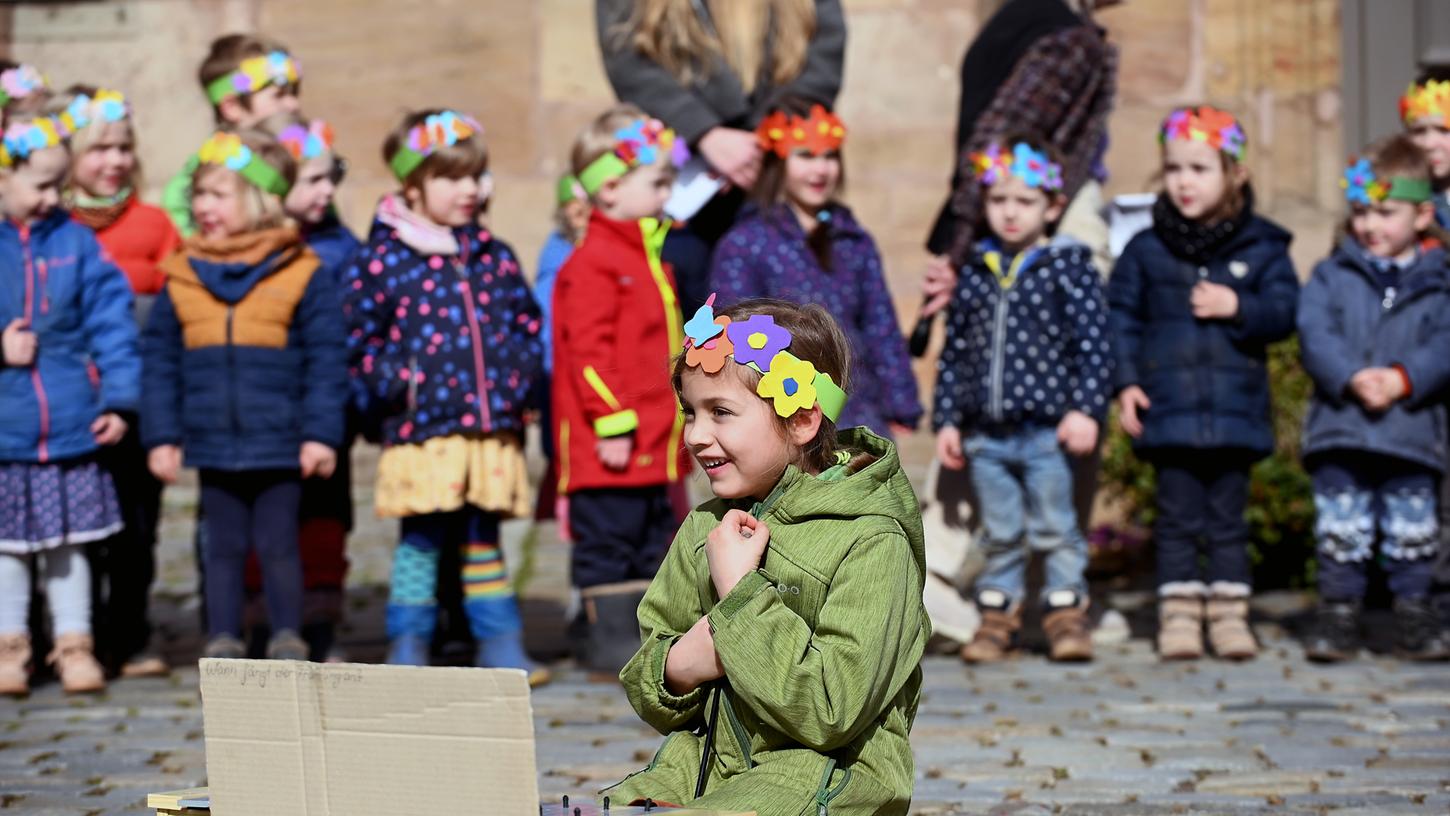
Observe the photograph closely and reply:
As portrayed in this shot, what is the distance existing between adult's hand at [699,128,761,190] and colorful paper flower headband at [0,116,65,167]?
216cm

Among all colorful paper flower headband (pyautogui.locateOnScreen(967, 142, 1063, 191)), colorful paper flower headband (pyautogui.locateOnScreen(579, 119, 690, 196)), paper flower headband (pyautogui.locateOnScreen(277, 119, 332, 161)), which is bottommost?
colorful paper flower headband (pyautogui.locateOnScreen(967, 142, 1063, 191))

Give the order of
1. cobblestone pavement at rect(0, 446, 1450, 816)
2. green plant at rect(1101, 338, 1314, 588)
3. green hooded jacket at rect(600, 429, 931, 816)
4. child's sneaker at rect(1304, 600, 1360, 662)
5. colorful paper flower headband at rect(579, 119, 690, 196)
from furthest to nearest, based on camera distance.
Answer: green plant at rect(1101, 338, 1314, 588)
child's sneaker at rect(1304, 600, 1360, 662)
colorful paper flower headband at rect(579, 119, 690, 196)
cobblestone pavement at rect(0, 446, 1450, 816)
green hooded jacket at rect(600, 429, 931, 816)

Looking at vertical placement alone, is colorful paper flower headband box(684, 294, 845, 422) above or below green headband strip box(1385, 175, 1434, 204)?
below

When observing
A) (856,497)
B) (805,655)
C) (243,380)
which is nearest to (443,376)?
(243,380)

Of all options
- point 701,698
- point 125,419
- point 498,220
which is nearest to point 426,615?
point 125,419

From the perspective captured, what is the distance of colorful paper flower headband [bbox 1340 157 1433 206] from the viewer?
7.19 m

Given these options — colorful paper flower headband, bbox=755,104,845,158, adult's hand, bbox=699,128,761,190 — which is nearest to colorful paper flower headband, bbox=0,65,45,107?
adult's hand, bbox=699,128,761,190

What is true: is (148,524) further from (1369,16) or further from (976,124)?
(1369,16)

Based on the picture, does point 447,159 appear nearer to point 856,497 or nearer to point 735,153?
point 735,153

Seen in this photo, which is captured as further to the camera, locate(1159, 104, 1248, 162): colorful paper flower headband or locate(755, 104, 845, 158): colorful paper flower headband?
locate(1159, 104, 1248, 162): colorful paper flower headband

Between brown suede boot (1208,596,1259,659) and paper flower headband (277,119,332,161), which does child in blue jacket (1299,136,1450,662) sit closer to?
brown suede boot (1208,596,1259,659)

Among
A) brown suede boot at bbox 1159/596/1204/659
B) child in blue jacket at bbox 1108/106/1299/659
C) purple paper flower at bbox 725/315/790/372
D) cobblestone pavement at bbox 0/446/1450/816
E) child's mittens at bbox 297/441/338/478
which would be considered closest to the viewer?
purple paper flower at bbox 725/315/790/372

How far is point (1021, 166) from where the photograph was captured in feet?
23.6

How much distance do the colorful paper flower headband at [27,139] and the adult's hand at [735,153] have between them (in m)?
2.16
